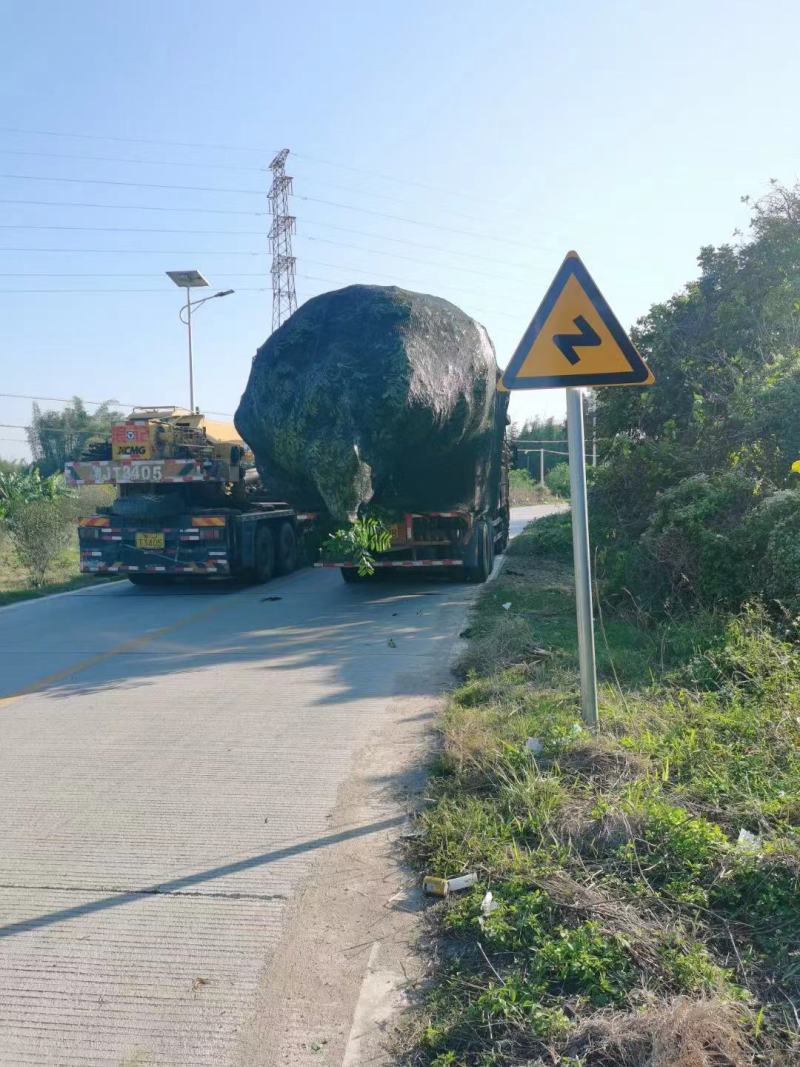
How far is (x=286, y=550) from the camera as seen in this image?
1714 cm

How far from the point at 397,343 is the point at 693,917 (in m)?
7.72

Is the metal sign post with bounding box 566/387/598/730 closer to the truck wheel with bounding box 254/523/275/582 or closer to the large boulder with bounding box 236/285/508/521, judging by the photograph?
the large boulder with bounding box 236/285/508/521

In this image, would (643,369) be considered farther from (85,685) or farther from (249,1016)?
(85,685)

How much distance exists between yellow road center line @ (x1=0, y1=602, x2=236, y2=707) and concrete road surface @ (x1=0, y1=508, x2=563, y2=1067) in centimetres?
4

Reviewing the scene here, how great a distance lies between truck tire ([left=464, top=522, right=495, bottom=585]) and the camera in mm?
13688

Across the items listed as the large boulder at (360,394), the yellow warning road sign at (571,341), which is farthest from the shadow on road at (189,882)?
the large boulder at (360,394)

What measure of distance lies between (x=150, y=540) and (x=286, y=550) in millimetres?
3075

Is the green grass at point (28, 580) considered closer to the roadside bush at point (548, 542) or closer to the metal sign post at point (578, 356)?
the roadside bush at point (548, 542)

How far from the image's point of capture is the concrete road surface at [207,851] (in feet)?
10.4

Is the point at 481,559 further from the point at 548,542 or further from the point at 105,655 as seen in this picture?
the point at 105,655

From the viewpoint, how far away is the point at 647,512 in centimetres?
1095

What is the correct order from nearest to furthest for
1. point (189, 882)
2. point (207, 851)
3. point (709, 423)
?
point (189, 882) < point (207, 851) < point (709, 423)

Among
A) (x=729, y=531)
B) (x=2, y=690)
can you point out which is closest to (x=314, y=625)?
(x=2, y=690)

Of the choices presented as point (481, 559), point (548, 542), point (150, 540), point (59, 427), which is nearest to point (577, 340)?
point (481, 559)
